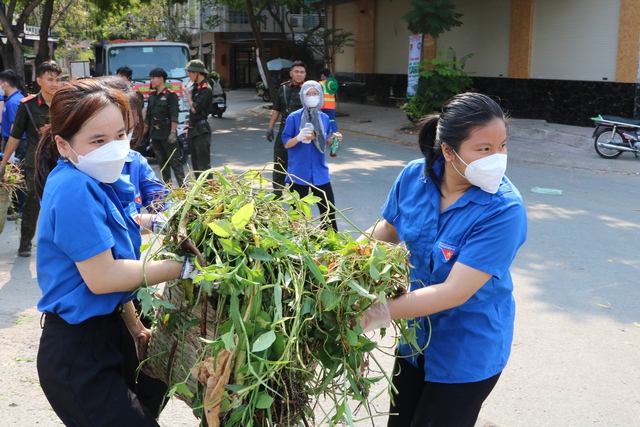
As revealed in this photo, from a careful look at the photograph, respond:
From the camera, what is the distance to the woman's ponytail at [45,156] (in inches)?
85.4

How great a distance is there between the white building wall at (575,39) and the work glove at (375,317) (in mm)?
14530

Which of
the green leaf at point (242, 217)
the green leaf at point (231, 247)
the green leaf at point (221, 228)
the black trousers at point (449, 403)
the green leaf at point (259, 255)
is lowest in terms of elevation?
the black trousers at point (449, 403)

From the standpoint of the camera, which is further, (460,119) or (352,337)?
(460,119)

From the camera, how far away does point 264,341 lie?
5.82 ft

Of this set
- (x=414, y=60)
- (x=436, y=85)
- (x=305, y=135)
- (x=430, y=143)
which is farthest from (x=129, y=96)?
(x=414, y=60)

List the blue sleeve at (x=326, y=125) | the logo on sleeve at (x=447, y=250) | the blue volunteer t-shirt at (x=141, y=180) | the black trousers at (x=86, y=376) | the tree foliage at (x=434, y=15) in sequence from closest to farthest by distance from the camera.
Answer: the black trousers at (x=86, y=376) → the logo on sleeve at (x=447, y=250) → the blue volunteer t-shirt at (x=141, y=180) → the blue sleeve at (x=326, y=125) → the tree foliage at (x=434, y=15)

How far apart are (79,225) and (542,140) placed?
1363cm

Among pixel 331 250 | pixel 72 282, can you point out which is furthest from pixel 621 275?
pixel 72 282

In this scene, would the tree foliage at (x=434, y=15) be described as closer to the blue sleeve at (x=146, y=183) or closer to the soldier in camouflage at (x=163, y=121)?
the soldier in camouflage at (x=163, y=121)

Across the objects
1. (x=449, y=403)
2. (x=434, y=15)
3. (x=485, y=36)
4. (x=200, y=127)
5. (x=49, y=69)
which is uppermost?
(x=434, y=15)

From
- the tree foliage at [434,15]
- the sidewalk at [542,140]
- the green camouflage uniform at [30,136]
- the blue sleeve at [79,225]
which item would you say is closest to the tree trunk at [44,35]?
the sidewalk at [542,140]

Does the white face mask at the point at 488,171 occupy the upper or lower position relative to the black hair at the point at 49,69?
lower

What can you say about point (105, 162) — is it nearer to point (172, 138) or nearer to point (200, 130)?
point (172, 138)

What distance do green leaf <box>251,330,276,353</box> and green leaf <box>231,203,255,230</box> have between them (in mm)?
317
